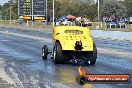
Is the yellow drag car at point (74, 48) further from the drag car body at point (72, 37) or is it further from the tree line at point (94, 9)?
the tree line at point (94, 9)

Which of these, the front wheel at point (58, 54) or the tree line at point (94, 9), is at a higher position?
the tree line at point (94, 9)

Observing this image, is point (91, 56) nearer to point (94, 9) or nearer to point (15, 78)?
point (15, 78)

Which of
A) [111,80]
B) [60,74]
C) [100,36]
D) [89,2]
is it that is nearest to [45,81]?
[60,74]

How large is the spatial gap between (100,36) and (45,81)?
39911 millimetres

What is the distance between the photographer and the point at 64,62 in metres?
17.2

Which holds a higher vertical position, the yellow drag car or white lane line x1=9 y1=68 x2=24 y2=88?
the yellow drag car

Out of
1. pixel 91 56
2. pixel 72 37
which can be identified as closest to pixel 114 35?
pixel 72 37

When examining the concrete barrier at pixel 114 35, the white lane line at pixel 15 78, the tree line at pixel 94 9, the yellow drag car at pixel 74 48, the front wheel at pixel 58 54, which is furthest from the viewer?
the tree line at pixel 94 9

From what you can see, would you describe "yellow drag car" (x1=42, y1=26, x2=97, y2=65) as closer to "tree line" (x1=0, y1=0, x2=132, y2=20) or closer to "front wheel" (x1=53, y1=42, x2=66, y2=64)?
"front wheel" (x1=53, y1=42, x2=66, y2=64)

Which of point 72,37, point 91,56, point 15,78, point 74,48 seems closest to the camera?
point 15,78

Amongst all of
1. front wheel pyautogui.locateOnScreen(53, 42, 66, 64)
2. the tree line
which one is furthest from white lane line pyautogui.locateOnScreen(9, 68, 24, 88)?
the tree line

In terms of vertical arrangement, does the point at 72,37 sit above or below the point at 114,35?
above

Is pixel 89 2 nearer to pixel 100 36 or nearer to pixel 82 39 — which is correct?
pixel 100 36

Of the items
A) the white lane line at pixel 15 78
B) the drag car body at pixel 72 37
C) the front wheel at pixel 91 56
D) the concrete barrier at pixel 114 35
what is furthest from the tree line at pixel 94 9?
the white lane line at pixel 15 78
